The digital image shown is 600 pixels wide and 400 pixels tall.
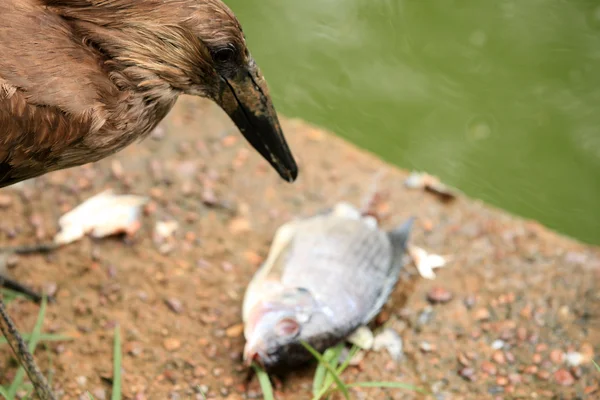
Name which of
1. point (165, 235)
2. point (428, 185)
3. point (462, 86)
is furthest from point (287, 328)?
point (462, 86)

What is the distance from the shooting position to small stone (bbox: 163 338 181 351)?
2.95m

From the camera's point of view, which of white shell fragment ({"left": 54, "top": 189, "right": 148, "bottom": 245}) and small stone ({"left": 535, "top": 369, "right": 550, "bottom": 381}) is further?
white shell fragment ({"left": 54, "top": 189, "right": 148, "bottom": 245})

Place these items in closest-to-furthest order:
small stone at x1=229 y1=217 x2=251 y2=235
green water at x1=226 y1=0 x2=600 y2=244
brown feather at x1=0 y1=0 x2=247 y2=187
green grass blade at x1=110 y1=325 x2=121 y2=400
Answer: brown feather at x1=0 y1=0 x2=247 y2=187 < green grass blade at x1=110 y1=325 x2=121 y2=400 < small stone at x1=229 y1=217 x2=251 y2=235 < green water at x1=226 y1=0 x2=600 y2=244

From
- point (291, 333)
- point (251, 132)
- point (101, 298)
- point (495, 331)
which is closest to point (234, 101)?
point (251, 132)

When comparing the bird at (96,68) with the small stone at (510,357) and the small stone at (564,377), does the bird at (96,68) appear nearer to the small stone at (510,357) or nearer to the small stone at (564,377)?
the small stone at (510,357)

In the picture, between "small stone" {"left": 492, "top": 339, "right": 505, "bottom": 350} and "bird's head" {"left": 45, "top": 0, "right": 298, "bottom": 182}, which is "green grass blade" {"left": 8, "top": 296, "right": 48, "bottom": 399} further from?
"small stone" {"left": 492, "top": 339, "right": 505, "bottom": 350}

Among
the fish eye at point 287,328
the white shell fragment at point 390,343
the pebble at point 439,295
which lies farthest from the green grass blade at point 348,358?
the pebble at point 439,295

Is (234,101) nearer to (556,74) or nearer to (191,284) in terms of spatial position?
(191,284)

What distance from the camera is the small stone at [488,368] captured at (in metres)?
3.02

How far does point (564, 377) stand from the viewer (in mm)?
2977

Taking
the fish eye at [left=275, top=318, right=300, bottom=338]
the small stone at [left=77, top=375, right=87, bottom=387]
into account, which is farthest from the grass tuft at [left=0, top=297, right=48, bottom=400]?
the fish eye at [left=275, top=318, right=300, bottom=338]

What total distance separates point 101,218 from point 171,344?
0.80 meters

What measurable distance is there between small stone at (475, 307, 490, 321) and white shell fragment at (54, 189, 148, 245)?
5.50ft

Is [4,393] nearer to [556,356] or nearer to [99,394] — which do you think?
[99,394]
